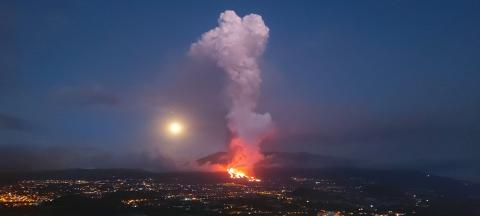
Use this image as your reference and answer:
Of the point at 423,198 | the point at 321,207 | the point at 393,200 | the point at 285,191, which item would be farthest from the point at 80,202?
the point at 423,198

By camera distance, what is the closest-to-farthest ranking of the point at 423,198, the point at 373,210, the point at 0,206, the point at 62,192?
the point at 0,206
the point at 373,210
the point at 62,192
the point at 423,198

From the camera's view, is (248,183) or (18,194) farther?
(248,183)

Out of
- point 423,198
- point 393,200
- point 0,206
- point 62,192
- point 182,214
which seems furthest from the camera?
point 423,198

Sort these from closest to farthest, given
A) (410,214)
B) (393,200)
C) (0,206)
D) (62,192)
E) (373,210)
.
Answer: (0,206) → (410,214) → (373,210) → (62,192) → (393,200)

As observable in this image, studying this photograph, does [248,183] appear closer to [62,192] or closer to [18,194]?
[62,192]

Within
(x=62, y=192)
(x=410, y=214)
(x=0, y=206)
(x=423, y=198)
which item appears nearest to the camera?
(x=0, y=206)

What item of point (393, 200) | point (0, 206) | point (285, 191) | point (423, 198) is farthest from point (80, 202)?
point (423, 198)

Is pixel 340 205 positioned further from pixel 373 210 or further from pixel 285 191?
pixel 285 191

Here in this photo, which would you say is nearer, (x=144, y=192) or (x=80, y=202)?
(x=80, y=202)

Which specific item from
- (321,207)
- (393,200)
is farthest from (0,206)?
(393,200)
